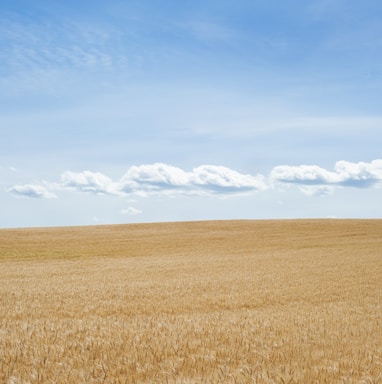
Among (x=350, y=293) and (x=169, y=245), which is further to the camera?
(x=169, y=245)

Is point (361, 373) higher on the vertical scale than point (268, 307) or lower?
higher

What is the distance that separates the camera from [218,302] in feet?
45.7

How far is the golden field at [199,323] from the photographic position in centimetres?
540

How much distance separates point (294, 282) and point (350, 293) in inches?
120

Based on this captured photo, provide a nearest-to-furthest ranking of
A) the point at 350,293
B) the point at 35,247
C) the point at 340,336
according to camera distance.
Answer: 1. the point at 340,336
2. the point at 350,293
3. the point at 35,247

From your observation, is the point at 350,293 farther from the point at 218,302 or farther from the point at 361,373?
the point at 361,373

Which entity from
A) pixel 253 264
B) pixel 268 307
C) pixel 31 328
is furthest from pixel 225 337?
pixel 253 264

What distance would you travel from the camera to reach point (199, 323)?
8.98 metres

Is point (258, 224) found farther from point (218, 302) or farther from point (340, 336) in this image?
point (340, 336)

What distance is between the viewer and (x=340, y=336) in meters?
7.96

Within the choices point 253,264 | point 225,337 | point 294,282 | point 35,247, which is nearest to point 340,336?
point 225,337

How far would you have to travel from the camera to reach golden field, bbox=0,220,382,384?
540 centimetres

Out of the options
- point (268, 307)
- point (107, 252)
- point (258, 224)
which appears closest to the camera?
point (268, 307)

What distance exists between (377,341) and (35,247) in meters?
41.4
